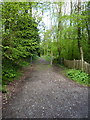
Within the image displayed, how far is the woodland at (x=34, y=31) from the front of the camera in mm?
2471

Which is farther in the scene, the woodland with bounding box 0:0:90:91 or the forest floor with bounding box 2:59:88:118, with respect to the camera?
the woodland with bounding box 0:0:90:91

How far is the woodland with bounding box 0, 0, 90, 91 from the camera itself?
2.47 metres

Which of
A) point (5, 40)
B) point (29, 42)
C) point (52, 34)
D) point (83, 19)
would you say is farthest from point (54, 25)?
point (5, 40)

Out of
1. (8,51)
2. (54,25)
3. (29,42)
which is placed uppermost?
(54,25)

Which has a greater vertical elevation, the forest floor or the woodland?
the woodland

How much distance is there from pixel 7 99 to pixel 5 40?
55.8 inches

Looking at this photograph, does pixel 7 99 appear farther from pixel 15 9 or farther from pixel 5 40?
pixel 15 9

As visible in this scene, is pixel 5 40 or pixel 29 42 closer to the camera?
pixel 5 40

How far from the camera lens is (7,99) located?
2408 mm

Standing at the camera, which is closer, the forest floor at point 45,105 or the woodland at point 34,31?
the forest floor at point 45,105

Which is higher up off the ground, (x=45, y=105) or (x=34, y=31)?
(x=34, y=31)

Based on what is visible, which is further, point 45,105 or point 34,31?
point 34,31

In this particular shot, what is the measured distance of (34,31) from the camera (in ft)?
11.0

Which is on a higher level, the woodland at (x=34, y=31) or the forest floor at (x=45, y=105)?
the woodland at (x=34, y=31)
